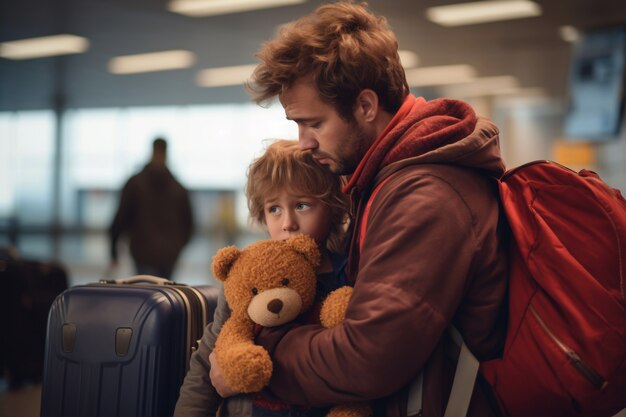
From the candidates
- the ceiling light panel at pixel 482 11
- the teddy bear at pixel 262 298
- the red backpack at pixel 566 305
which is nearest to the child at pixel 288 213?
the teddy bear at pixel 262 298

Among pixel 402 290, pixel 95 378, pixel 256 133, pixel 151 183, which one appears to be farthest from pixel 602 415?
pixel 256 133

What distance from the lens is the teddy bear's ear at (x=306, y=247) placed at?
1391 mm

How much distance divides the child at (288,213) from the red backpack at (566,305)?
1.38 feet

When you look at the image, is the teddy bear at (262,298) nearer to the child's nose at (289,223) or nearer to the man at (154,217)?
the child's nose at (289,223)

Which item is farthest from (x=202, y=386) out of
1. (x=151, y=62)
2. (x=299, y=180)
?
(x=151, y=62)

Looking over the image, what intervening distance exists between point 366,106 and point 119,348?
2.87ft

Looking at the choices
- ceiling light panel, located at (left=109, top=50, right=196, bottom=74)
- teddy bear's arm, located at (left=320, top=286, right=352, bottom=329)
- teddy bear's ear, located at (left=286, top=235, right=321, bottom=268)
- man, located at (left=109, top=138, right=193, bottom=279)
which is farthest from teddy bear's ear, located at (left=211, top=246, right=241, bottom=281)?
ceiling light panel, located at (left=109, top=50, right=196, bottom=74)

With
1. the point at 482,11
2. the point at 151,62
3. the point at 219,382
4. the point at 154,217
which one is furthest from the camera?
the point at 151,62

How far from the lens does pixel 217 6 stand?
6.88m

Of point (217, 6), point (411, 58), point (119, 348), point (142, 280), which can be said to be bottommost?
point (119, 348)

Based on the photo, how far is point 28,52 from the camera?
23.7 ft

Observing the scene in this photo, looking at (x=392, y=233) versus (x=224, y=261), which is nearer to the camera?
Answer: (x=392, y=233)

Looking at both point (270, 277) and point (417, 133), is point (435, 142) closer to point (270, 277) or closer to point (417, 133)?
point (417, 133)

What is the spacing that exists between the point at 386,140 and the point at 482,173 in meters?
0.20
